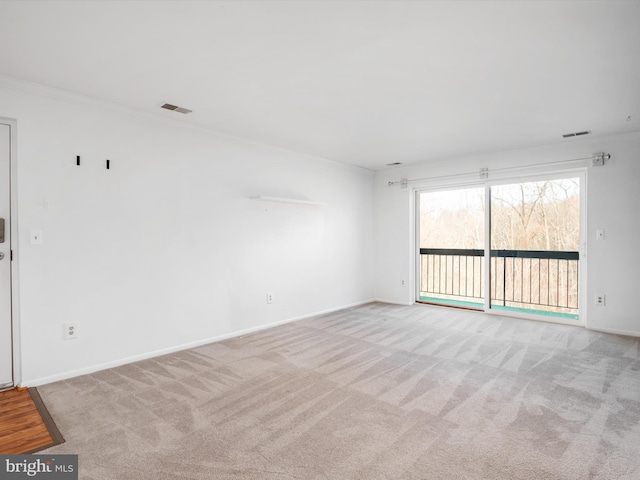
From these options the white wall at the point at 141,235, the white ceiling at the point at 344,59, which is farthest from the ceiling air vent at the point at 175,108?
the white wall at the point at 141,235

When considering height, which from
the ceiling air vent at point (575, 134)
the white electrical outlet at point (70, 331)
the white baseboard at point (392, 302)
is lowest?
the white baseboard at point (392, 302)

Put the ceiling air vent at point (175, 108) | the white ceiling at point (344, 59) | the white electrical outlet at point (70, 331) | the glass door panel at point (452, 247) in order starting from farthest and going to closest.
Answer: the glass door panel at point (452, 247) < the ceiling air vent at point (175, 108) < the white electrical outlet at point (70, 331) < the white ceiling at point (344, 59)

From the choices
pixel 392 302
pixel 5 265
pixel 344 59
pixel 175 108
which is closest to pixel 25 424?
pixel 5 265

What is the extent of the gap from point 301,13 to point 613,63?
2344 mm

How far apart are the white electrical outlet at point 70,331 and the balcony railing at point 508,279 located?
5.17 meters

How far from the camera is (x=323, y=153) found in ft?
17.0

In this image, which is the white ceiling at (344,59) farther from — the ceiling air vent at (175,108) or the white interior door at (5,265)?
the white interior door at (5,265)

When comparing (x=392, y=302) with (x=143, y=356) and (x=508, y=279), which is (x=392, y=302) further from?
(x=143, y=356)

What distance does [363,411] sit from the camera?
2402 millimetres

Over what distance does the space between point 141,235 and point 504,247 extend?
501 centimetres

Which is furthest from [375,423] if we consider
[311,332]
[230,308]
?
[230,308]

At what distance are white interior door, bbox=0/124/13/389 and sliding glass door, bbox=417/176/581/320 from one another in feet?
18.2

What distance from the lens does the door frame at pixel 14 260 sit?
9.21 feet

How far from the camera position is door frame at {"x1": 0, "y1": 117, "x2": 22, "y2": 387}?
2.81m
